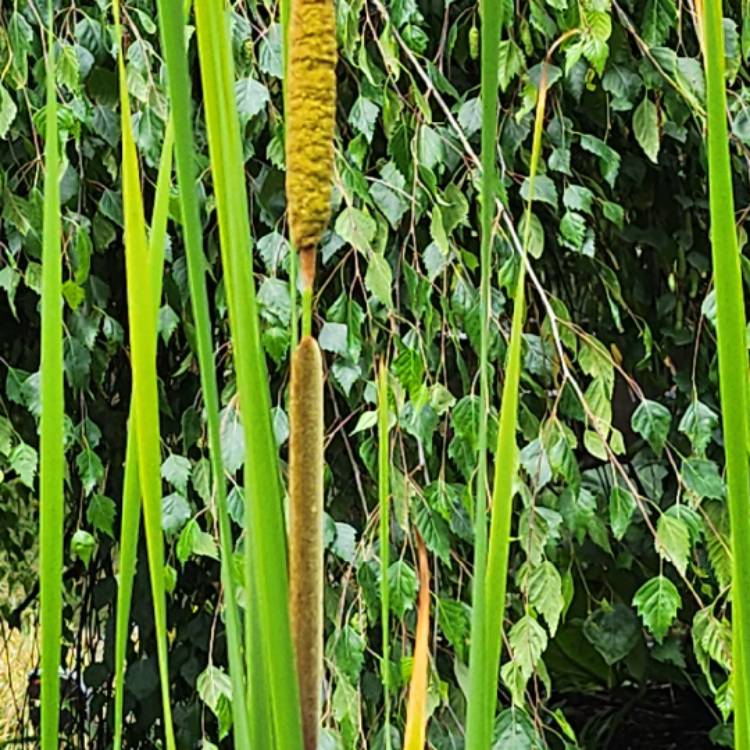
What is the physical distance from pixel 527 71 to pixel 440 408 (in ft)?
1.13

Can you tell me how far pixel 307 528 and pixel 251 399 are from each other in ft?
0.09

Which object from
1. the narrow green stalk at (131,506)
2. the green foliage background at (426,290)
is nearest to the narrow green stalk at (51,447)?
the narrow green stalk at (131,506)

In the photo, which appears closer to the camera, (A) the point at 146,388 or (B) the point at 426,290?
(A) the point at 146,388

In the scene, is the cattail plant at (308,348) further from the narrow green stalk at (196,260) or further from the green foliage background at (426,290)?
the green foliage background at (426,290)

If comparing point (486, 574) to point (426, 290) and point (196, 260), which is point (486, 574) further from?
point (426, 290)

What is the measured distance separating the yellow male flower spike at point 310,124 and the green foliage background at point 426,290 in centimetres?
83

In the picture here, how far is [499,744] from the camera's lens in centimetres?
116

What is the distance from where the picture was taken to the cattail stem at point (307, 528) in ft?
0.78

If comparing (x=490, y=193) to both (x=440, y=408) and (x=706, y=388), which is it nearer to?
(x=440, y=408)

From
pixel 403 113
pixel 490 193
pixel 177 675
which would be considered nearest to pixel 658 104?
pixel 403 113

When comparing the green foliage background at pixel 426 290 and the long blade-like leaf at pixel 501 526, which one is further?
the green foliage background at pixel 426 290

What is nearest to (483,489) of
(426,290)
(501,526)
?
(501,526)

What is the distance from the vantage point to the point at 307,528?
239 mm

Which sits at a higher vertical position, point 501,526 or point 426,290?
point 426,290
